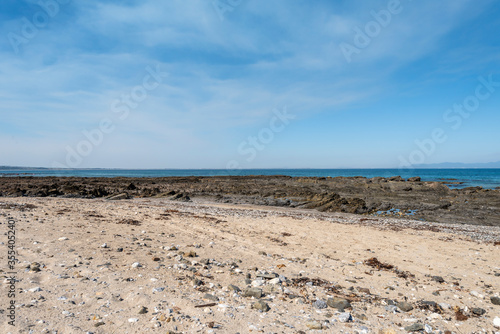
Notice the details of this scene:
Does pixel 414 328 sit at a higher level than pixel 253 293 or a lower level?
lower

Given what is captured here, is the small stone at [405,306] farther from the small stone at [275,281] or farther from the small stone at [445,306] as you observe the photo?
the small stone at [275,281]

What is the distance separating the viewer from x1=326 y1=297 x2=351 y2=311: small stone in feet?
17.8

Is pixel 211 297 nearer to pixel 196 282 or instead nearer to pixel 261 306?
pixel 196 282

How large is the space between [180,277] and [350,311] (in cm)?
366

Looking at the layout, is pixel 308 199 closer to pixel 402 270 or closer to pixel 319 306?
pixel 402 270

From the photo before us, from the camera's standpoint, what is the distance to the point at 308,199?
29.8 metres

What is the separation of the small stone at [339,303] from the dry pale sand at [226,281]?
9 centimetres

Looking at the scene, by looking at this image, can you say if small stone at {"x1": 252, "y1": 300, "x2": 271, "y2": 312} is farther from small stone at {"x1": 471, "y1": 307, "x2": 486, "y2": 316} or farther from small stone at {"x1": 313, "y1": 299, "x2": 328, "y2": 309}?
small stone at {"x1": 471, "y1": 307, "x2": 486, "y2": 316}

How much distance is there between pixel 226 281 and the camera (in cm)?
643

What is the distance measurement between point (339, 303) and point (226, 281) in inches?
97.3

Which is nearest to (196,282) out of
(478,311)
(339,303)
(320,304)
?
(320,304)

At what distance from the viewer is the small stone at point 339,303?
5.43 metres

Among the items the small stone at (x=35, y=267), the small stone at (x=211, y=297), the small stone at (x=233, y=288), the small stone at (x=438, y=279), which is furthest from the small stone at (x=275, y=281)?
the small stone at (x=35, y=267)

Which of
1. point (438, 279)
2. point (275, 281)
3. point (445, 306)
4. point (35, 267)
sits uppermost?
point (35, 267)
